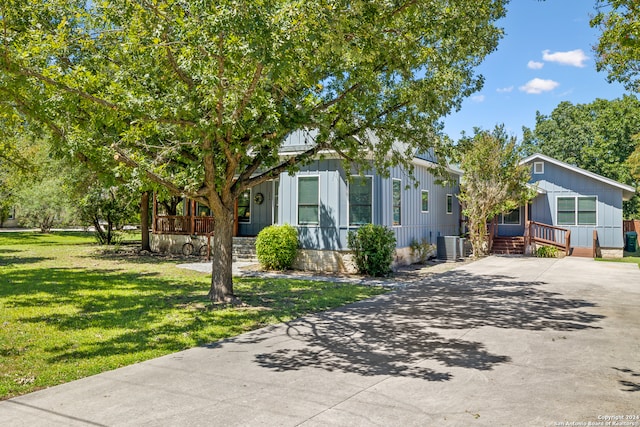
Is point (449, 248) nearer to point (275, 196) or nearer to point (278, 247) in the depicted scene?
point (275, 196)

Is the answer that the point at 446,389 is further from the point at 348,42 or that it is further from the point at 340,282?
the point at 340,282

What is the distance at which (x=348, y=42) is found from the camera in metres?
6.95

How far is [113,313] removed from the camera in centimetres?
842

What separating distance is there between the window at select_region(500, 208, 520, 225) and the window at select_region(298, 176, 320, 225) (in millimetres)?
12728

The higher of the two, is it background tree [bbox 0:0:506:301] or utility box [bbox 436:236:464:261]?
background tree [bbox 0:0:506:301]

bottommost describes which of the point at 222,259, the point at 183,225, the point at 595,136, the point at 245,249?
the point at 245,249

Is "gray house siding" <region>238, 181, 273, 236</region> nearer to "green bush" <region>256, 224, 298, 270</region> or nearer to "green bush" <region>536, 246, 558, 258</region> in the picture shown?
"green bush" <region>256, 224, 298, 270</region>

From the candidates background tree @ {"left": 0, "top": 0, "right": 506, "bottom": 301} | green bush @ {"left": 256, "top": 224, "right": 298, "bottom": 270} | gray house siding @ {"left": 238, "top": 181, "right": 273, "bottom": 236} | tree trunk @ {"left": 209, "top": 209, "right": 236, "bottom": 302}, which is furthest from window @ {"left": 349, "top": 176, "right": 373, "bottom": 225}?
tree trunk @ {"left": 209, "top": 209, "right": 236, "bottom": 302}

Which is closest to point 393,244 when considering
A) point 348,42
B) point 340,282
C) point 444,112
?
point 340,282

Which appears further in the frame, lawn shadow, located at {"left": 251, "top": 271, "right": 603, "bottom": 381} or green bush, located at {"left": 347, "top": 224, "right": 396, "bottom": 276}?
green bush, located at {"left": 347, "top": 224, "right": 396, "bottom": 276}

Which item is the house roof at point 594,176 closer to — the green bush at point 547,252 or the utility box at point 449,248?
the green bush at point 547,252

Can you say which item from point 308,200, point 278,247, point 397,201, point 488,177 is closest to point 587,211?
point 488,177

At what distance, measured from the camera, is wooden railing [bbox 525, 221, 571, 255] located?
2155cm

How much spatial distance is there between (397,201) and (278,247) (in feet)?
15.5
